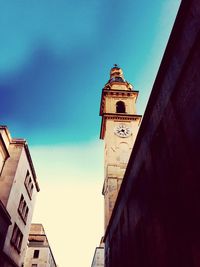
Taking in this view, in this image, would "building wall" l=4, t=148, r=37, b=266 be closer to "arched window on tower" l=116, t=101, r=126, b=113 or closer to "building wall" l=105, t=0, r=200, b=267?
"building wall" l=105, t=0, r=200, b=267

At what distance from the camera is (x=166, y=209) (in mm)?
6965

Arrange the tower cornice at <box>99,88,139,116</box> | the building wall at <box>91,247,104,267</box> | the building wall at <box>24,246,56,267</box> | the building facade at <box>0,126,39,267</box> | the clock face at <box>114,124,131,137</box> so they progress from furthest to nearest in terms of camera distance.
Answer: the building wall at <box>24,246,56,267</box> → the building wall at <box>91,247,104,267</box> → the tower cornice at <box>99,88,139,116</box> → the clock face at <box>114,124,131,137</box> → the building facade at <box>0,126,39,267</box>

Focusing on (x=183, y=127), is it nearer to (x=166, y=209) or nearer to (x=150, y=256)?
(x=166, y=209)

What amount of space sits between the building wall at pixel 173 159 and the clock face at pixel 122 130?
65.7 feet

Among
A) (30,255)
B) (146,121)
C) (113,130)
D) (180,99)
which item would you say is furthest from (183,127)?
(30,255)

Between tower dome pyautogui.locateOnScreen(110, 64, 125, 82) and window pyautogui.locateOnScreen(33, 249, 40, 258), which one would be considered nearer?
tower dome pyautogui.locateOnScreen(110, 64, 125, 82)

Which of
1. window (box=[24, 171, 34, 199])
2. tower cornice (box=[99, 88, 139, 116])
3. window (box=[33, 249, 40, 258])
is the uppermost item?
tower cornice (box=[99, 88, 139, 116])

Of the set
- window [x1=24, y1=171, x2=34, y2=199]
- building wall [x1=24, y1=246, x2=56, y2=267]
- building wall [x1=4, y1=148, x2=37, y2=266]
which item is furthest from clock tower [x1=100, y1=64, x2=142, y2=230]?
building wall [x1=24, y1=246, x2=56, y2=267]

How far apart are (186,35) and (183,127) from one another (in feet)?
8.64

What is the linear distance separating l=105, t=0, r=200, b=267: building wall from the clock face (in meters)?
20.0

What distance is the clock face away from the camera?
3011cm

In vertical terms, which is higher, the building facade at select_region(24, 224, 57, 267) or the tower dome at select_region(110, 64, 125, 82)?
the tower dome at select_region(110, 64, 125, 82)

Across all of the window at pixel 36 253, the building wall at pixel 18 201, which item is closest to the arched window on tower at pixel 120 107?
the building wall at pixel 18 201

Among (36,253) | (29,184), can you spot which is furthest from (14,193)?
(36,253)
